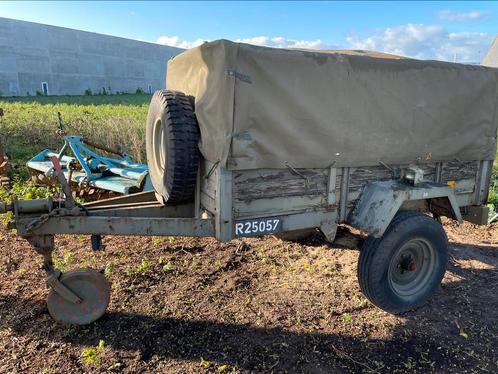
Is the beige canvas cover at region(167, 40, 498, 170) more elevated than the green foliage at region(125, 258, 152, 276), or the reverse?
the beige canvas cover at region(167, 40, 498, 170)

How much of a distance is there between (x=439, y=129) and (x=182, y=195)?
7.80 ft

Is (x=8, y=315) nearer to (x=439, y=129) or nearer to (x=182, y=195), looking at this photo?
(x=182, y=195)

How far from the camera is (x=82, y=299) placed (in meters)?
3.36

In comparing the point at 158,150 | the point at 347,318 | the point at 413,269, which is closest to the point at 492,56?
the point at 413,269

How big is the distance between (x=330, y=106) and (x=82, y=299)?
255 cm

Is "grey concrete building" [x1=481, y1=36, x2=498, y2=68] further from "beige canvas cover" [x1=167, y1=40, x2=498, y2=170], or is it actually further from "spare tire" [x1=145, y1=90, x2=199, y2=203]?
"spare tire" [x1=145, y1=90, x2=199, y2=203]

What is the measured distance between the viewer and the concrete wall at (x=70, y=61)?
37.6 m

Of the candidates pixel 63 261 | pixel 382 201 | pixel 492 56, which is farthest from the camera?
pixel 492 56

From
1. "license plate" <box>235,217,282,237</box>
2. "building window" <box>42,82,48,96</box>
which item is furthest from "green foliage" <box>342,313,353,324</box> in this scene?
"building window" <box>42,82,48,96</box>

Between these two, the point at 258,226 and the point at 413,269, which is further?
the point at 413,269

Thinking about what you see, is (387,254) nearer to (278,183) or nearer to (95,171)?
(278,183)

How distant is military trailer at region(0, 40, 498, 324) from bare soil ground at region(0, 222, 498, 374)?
0.89 feet

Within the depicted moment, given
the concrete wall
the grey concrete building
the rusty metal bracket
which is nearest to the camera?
the rusty metal bracket

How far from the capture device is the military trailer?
287 cm
